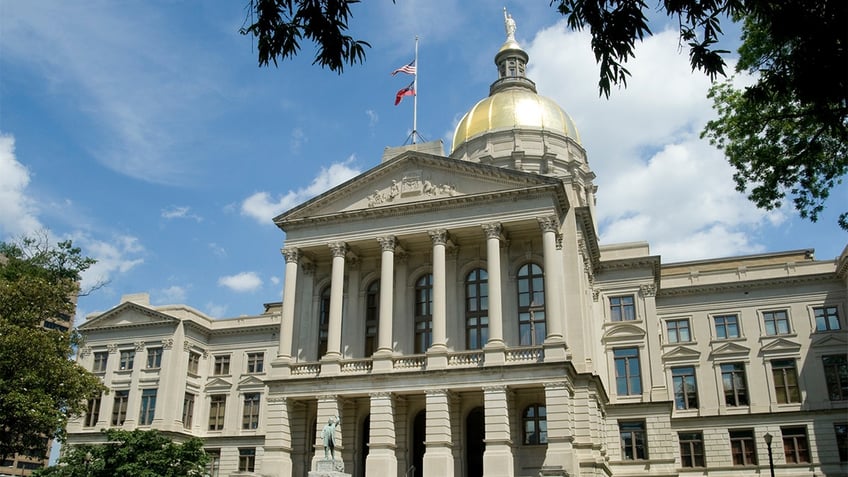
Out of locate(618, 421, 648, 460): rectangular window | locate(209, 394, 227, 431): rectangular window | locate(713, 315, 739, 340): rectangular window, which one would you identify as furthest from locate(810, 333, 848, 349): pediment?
locate(209, 394, 227, 431): rectangular window

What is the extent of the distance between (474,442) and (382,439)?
5.38 m

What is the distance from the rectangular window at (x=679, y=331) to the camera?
5347 centimetres

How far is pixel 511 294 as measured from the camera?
41.3m

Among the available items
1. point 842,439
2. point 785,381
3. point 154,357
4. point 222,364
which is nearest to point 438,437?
point 785,381

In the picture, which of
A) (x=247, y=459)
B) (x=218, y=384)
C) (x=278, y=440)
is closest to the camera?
(x=278, y=440)

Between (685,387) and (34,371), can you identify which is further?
(685,387)

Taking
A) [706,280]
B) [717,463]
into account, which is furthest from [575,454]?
[706,280]

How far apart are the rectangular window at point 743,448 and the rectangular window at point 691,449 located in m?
1.91

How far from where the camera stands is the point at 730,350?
52000 millimetres

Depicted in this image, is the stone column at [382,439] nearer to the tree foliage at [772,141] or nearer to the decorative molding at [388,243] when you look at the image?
the decorative molding at [388,243]

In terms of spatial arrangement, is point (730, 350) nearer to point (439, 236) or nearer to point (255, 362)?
point (439, 236)

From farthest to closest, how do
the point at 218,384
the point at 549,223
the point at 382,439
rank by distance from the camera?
1. the point at 218,384
2. the point at 549,223
3. the point at 382,439

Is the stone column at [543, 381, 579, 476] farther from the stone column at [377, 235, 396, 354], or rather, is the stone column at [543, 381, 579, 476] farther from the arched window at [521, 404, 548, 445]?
the stone column at [377, 235, 396, 354]

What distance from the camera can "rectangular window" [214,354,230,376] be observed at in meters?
62.5
